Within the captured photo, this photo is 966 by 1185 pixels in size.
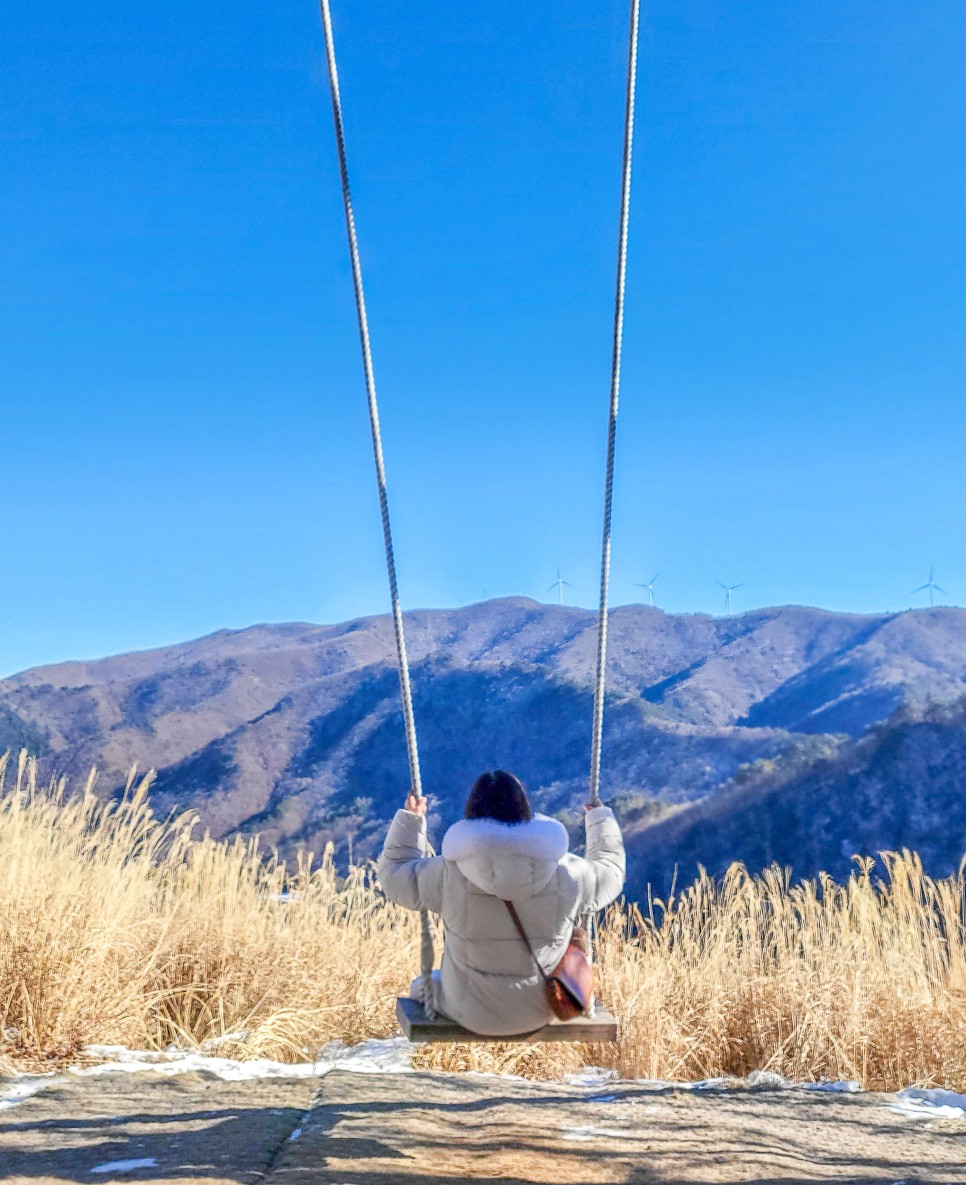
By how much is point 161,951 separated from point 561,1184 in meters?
3.08

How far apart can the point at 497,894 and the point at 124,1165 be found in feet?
4.49

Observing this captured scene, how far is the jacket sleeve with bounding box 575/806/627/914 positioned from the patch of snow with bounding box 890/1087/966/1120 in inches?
64.5

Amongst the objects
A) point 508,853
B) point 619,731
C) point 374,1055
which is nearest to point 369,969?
point 374,1055

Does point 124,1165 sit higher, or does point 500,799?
point 500,799

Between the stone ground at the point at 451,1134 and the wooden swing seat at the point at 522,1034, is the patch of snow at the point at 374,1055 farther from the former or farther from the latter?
the wooden swing seat at the point at 522,1034

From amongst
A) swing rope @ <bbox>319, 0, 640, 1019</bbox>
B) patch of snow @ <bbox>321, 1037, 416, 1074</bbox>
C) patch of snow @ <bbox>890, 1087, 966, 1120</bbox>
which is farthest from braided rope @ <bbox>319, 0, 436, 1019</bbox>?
patch of snow @ <bbox>890, 1087, 966, 1120</bbox>

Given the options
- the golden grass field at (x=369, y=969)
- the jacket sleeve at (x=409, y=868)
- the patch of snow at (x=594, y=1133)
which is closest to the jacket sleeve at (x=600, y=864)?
the jacket sleeve at (x=409, y=868)

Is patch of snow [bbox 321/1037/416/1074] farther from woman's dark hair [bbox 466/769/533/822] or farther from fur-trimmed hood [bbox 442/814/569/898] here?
woman's dark hair [bbox 466/769/533/822]

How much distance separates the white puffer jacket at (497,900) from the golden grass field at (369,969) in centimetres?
187

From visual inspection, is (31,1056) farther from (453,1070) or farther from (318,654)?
(318,654)

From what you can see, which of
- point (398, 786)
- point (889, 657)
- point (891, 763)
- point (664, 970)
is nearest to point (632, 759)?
point (398, 786)

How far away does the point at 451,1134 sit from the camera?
373 cm

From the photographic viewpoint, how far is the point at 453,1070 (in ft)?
17.3

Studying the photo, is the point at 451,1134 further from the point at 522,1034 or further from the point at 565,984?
the point at 565,984
